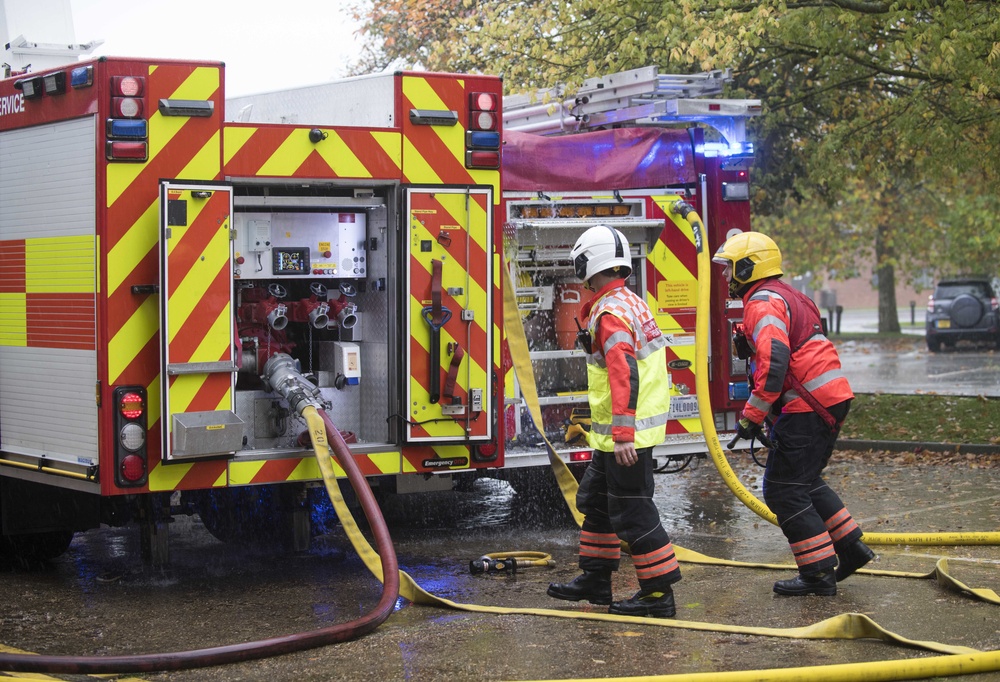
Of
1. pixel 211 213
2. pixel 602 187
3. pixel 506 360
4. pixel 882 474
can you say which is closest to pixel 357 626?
pixel 211 213

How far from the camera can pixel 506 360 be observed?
812 cm

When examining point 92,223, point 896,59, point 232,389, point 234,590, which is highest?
point 896,59

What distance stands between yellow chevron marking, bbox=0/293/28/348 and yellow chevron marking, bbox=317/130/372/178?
1766mm

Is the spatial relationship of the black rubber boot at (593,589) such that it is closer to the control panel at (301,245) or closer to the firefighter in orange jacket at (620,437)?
the firefighter in orange jacket at (620,437)

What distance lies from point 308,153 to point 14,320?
1.84 metres

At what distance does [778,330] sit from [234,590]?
310cm

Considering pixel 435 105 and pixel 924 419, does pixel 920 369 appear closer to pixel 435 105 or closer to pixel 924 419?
pixel 924 419

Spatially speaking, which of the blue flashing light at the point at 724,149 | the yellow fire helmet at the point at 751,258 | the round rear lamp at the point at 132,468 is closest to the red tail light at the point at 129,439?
the round rear lamp at the point at 132,468

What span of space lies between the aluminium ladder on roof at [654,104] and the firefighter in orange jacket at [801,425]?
2226 mm

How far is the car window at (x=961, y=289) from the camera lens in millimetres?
27016

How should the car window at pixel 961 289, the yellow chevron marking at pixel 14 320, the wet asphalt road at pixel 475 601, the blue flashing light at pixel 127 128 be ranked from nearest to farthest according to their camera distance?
the wet asphalt road at pixel 475 601 → the blue flashing light at pixel 127 128 → the yellow chevron marking at pixel 14 320 → the car window at pixel 961 289

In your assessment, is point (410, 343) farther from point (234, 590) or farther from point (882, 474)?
point (882, 474)

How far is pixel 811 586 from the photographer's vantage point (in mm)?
6426

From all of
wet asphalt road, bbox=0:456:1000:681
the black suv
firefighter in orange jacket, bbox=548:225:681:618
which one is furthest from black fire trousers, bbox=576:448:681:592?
the black suv
